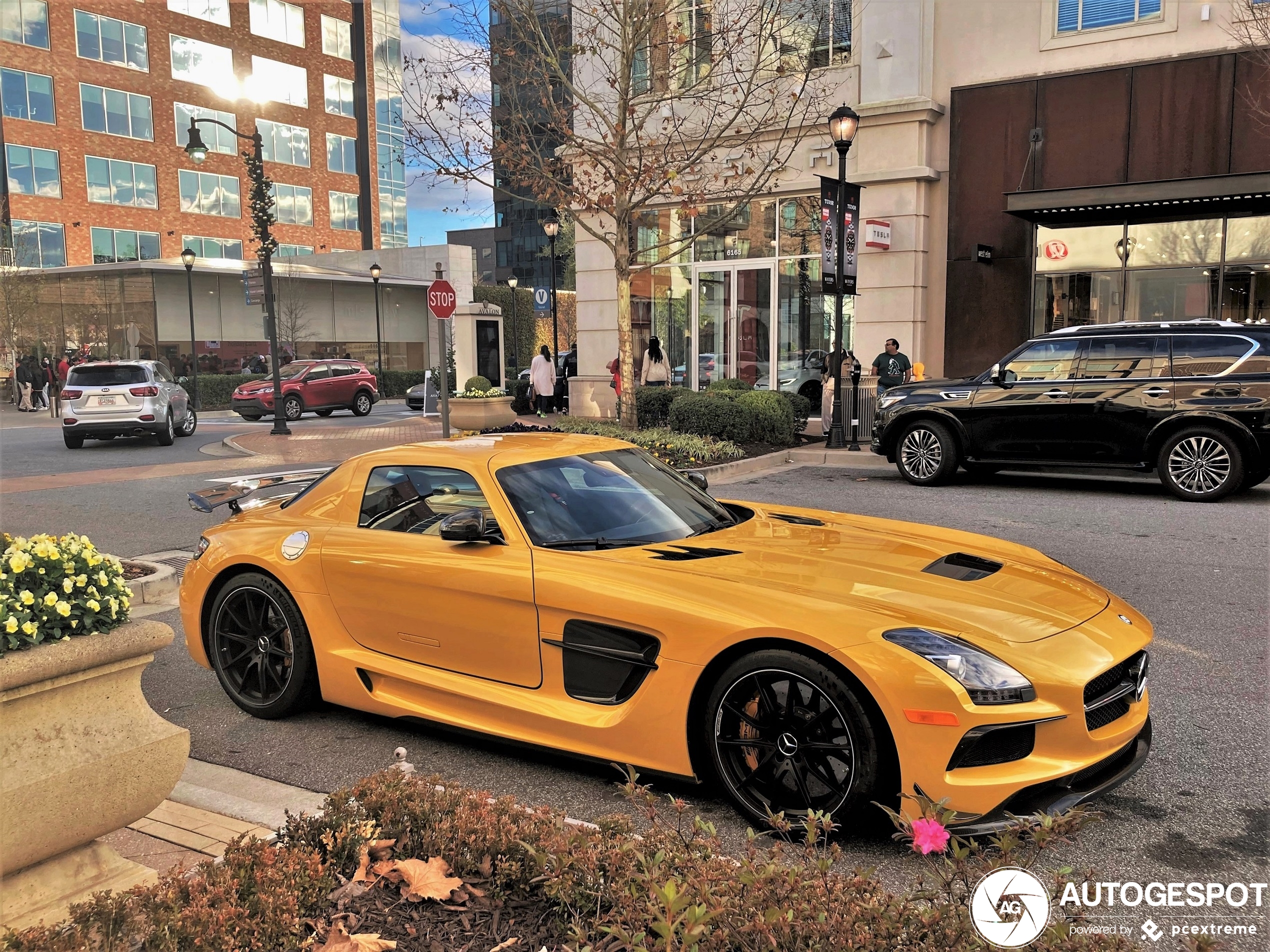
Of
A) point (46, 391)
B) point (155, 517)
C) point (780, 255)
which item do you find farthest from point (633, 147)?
point (46, 391)

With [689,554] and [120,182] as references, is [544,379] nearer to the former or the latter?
[689,554]

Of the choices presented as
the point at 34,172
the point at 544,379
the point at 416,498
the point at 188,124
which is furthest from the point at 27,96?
the point at 416,498

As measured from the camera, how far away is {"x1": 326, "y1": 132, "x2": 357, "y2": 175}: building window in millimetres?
62094

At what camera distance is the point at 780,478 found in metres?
14.1

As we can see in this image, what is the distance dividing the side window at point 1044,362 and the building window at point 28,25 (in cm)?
4944

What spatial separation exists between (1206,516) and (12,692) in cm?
1084

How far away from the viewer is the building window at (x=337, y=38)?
6062 centimetres

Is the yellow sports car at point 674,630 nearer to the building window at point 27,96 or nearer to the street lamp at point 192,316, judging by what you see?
the street lamp at point 192,316

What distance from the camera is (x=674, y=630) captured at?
3.70m

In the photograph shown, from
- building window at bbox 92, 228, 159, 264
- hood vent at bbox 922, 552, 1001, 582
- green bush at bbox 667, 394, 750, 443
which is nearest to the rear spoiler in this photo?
hood vent at bbox 922, 552, 1001, 582

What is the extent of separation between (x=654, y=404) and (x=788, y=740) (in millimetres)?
16308

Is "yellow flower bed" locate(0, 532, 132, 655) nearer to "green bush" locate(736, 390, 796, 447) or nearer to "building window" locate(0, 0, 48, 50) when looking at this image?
"green bush" locate(736, 390, 796, 447)

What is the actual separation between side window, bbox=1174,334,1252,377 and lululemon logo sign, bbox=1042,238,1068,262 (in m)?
8.01

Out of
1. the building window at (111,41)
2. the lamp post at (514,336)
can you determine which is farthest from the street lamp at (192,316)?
the building window at (111,41)
